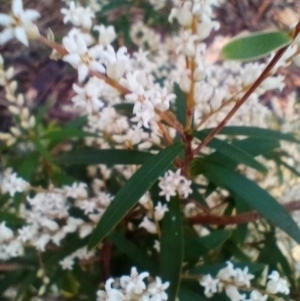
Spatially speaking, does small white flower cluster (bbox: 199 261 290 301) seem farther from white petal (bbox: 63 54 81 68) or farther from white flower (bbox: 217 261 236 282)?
white petal (bbox: 63 54 81 68)

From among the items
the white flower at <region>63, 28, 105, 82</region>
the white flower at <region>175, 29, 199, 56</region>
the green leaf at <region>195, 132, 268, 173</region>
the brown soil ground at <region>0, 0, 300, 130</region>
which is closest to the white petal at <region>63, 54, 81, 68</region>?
the white flower at <region>63, 28, 105, 82</region>

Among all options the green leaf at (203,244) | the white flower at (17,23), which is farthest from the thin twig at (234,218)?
the white flower at (17,23)

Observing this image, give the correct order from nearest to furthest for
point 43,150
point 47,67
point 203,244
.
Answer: point 203,244, point 43,150, point 47,67

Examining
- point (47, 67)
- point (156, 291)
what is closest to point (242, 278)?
point (156, 291)

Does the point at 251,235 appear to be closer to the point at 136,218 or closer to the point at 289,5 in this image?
the point at 136,218

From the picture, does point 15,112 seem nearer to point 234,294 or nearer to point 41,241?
point 41,241

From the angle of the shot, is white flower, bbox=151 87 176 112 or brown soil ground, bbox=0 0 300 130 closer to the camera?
white flower, bbox=151 87 176 112

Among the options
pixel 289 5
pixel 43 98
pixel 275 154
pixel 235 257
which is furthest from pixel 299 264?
pixel 289 5
